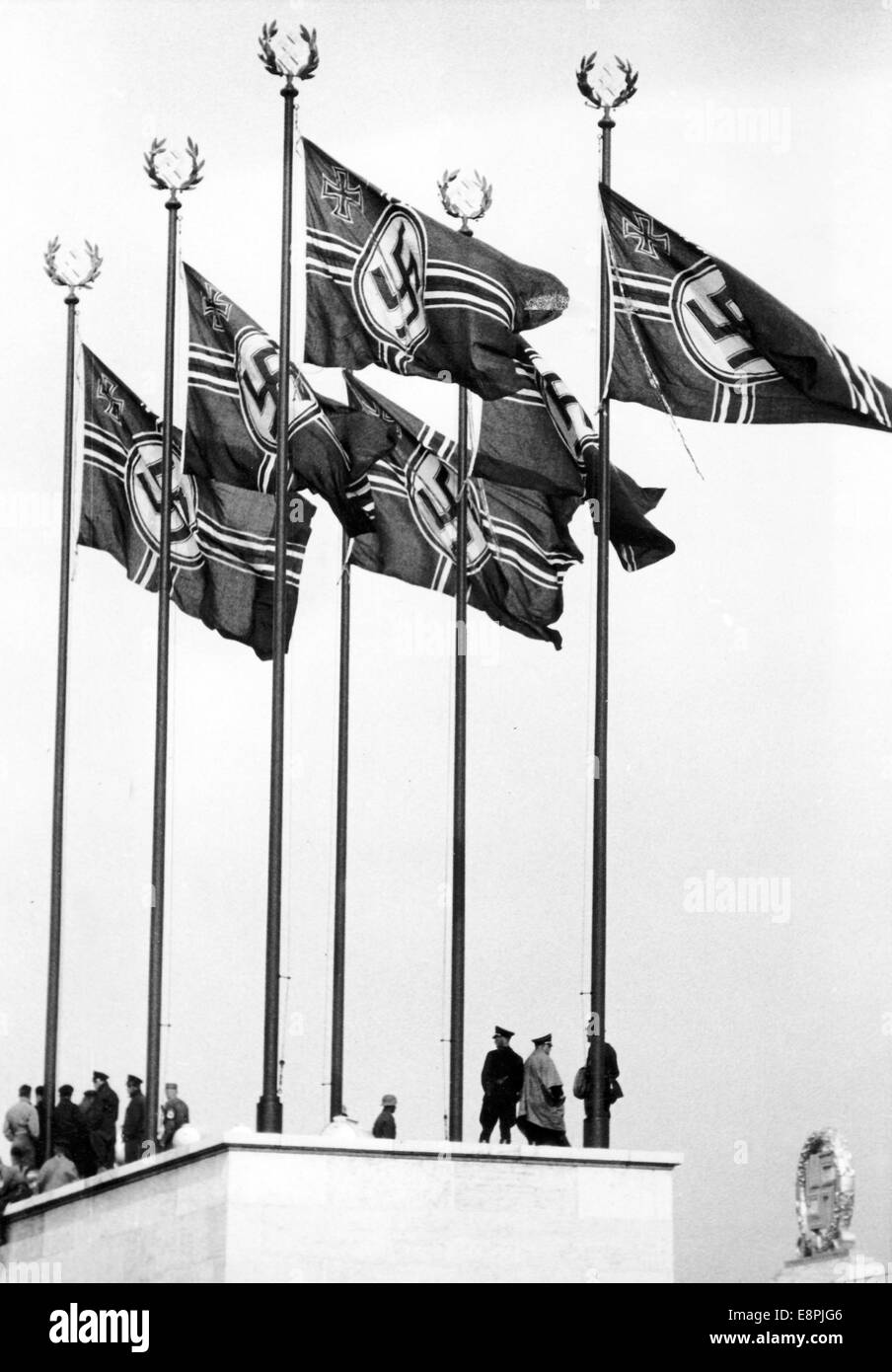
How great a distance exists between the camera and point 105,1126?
152 ft

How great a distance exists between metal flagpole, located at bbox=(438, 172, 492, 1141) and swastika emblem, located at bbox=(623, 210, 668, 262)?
318cm

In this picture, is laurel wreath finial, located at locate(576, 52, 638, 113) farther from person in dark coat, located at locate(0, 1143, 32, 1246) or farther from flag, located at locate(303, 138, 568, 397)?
person in dark coat, located at locate(0, 1143, 32, 1246)

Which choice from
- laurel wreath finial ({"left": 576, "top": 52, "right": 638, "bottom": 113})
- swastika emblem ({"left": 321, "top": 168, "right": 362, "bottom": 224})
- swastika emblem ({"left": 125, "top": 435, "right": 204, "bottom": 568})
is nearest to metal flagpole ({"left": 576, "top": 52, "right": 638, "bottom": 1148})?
laurel wreath finial ({"left": 576, "top": 52, "right": 638, "bottom": 113})

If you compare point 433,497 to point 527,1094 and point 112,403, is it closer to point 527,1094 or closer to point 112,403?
point 112,403

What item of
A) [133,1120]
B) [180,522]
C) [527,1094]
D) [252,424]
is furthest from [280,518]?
[133,1120]

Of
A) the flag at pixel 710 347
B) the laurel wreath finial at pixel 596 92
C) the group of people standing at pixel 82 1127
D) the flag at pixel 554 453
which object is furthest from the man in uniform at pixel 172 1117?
the laurel wreath finial at pixel 596 92

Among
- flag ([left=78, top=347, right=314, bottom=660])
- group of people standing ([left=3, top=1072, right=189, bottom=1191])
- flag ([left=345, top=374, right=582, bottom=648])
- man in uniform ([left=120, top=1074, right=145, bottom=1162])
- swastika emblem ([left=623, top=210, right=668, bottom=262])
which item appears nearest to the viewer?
swastika emblem ([left=623, top=210, right=668, bottom=262])

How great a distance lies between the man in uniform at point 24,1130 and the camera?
46.1 meters

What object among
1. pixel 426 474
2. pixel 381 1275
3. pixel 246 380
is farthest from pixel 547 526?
pixel 381 1275

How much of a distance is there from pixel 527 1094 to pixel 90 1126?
730cm

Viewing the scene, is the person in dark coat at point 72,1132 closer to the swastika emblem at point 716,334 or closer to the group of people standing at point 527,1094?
the group of people standing at point 527,1094

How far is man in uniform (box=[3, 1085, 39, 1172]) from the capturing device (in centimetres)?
4612
